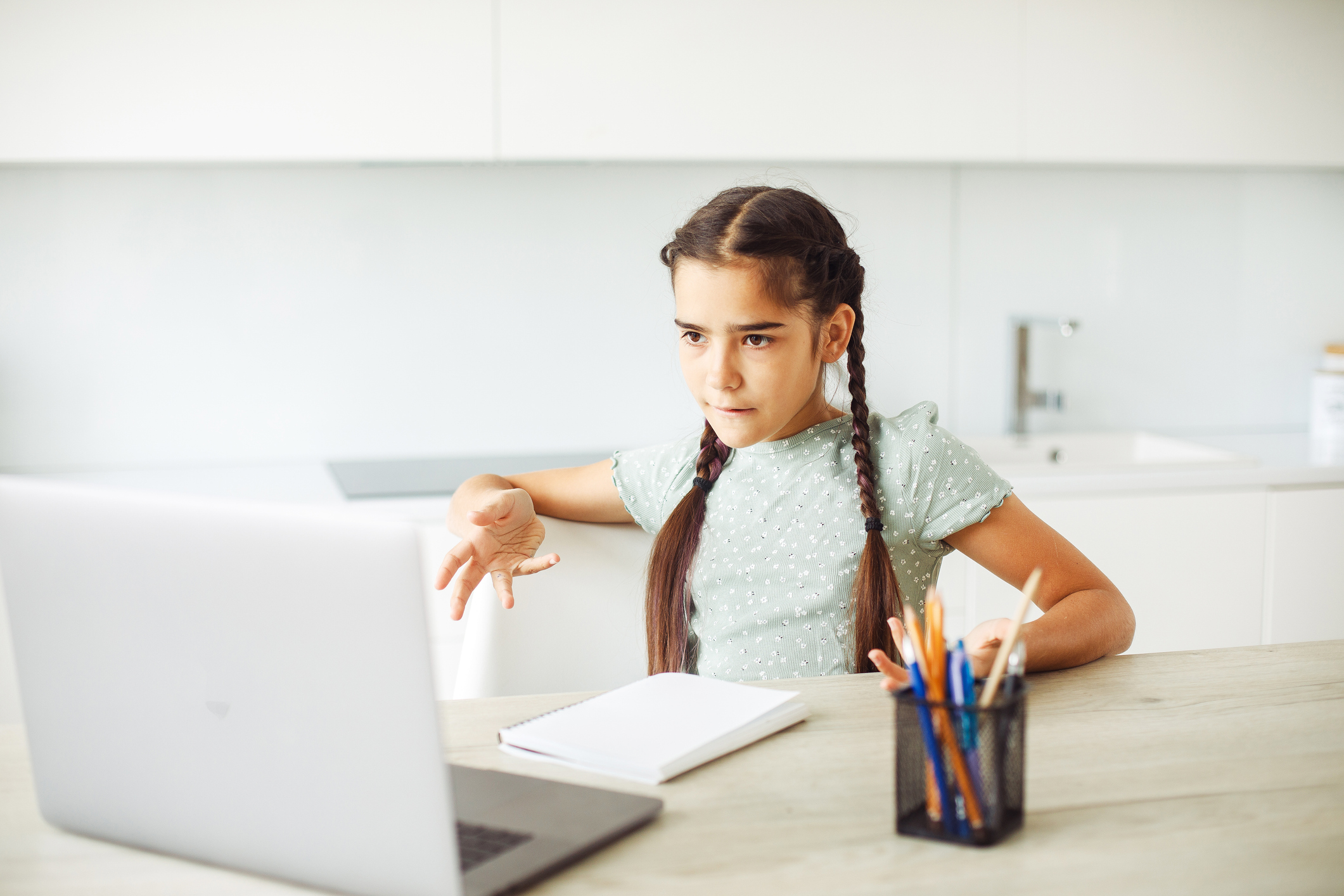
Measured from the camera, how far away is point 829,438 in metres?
1.41

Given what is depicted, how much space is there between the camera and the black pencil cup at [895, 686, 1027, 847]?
2.40 ft

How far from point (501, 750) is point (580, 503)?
531 millimetres

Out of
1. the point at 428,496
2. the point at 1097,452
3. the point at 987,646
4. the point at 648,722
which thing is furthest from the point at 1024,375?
the point at 648,722

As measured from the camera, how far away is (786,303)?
1259 millimetres

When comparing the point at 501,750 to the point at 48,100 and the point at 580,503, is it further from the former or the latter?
the point at 48,100

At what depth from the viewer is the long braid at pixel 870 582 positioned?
1.28 metres

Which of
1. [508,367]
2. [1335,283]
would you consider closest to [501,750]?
[508,367]

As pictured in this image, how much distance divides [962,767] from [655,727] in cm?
27

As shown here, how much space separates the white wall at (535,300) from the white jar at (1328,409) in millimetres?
166

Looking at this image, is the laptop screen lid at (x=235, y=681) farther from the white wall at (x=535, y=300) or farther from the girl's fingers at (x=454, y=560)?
the white wall at (x=535, y=300)

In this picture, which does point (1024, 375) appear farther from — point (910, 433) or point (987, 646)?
point (987, 646)

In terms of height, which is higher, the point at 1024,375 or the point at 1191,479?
the point at 1024,375

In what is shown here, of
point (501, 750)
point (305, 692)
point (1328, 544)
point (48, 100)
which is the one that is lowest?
point (1328, 544)

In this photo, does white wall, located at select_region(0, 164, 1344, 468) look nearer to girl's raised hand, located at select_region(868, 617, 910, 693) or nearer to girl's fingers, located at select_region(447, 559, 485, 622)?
girl's fingers, located at select_region(447, 559, 485, 622)
